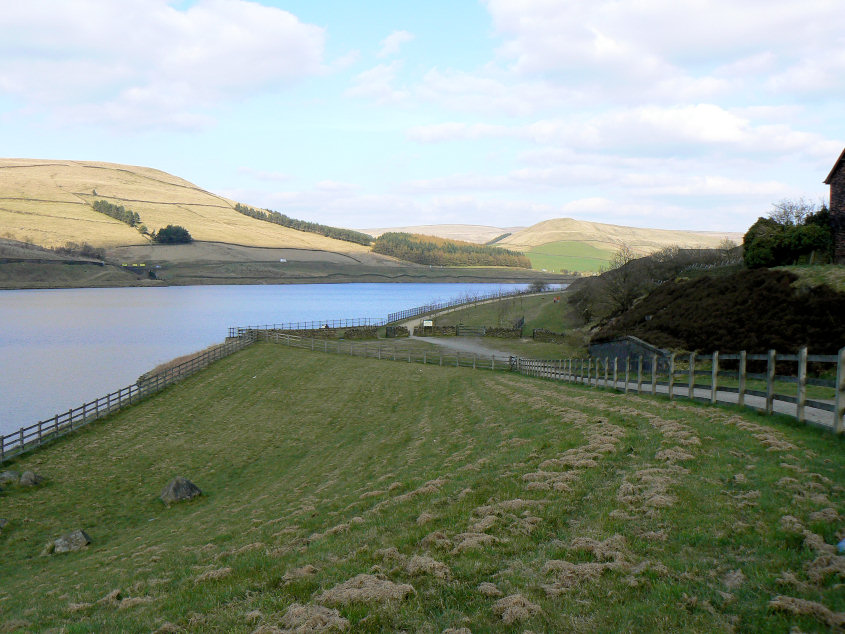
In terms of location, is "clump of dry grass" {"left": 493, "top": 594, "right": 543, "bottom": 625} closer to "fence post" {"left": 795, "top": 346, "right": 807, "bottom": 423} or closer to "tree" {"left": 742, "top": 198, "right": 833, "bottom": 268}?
"fence post" {"left": 795, "top": 346, "right": 807, "bottom": 423}

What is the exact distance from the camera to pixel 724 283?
37.1m

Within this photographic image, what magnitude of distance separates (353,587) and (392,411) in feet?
83.2

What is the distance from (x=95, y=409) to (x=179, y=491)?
574 inches

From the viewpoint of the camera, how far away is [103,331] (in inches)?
3391

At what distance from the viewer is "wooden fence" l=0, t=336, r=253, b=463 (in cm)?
2775

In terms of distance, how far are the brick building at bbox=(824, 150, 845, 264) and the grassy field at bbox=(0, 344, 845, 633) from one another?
2359 cm

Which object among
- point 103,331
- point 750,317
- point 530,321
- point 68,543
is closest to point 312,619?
point 68,543

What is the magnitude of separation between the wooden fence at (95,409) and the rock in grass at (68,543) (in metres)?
8.82

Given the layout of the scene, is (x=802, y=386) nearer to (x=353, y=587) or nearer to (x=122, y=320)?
(x=353, y=587)

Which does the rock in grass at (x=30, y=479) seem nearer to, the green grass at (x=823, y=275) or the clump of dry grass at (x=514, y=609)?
the clump of dry grass at (x=514, y=609)

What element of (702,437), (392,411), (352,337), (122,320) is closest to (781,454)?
(702,437)

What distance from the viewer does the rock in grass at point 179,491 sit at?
2166 centimetres

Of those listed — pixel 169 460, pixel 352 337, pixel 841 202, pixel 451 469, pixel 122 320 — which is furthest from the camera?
pixel 122 320

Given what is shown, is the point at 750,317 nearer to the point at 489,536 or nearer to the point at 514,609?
the point at 489,536
